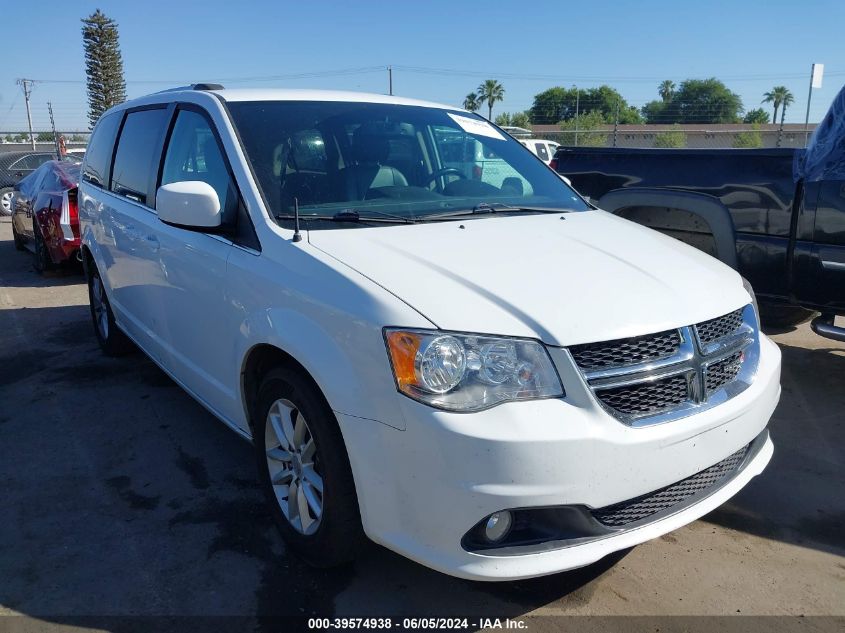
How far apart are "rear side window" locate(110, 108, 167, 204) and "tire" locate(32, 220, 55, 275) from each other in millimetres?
4864

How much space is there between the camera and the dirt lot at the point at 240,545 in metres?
2.71

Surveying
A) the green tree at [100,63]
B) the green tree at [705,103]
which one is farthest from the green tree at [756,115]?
the green tree at [100,63]

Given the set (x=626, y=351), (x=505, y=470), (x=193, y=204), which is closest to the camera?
(x=505, y=470)

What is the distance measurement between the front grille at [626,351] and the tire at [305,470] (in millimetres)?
882

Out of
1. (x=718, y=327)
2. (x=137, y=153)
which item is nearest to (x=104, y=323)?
(x=137, y=153)

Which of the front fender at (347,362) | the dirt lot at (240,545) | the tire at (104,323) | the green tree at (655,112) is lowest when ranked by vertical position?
the dirt lot at (240,545)

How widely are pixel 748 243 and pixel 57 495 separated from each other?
4.29 metres

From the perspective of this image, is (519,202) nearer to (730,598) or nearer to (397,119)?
(397,119)

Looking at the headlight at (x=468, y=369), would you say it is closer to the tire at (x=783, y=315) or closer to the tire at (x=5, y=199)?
the tire at (x=783, y=315)

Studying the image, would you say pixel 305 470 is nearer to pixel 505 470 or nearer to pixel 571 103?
pixel 505 470

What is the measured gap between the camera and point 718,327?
2.67 m

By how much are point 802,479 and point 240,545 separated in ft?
9.25

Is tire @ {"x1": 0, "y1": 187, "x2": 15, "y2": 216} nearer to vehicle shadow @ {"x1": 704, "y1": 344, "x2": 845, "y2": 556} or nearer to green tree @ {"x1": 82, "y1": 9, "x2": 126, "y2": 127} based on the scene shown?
vehicle shadow @ {"x1": 704, "y1": 344, "x2": 845, "y2": 556}

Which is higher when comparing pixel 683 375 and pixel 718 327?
pixel 718 327
